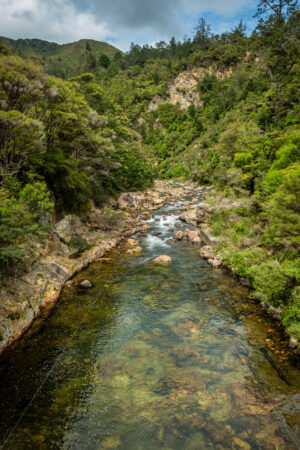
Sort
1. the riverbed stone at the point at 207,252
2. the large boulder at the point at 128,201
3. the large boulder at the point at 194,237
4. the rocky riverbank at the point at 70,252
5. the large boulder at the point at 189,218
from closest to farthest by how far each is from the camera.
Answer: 1. the rocky riverbank at the point at 70,252
2. the riverbed stone at the point at 207,252
3. the large boulder at the point at 194,237
4. the large boulder at the point at 189,218
5. the large boulder at the point at 128,201

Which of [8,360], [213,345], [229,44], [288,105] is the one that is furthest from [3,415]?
[229,44]

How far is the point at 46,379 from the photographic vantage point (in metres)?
7.00

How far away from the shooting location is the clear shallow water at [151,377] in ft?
18.2

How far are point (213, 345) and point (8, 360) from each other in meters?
6.57

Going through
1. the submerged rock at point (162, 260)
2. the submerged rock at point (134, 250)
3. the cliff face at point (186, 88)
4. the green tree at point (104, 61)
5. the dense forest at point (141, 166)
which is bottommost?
the submerged rock at point (134, 250)

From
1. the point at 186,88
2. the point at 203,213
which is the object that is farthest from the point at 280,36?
the point at 186,88

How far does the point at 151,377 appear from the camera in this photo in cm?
702

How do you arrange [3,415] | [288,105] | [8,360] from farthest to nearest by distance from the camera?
[288,105], [8,360], [3,415]

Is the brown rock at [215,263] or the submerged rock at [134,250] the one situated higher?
the brown rock at [215,263]

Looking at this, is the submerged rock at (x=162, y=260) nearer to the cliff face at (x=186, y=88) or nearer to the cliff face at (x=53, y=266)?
the cliff face at (x=53, y=266)

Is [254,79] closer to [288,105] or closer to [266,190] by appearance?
[288,105]

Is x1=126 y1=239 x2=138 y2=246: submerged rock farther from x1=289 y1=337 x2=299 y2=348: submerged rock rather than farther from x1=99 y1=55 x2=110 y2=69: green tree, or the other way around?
x1=99 y1=55 x2=110 y2=69: green tree

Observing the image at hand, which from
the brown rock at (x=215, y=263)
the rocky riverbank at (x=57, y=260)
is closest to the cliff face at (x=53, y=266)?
the rocky riverbank at (x=57, y=260)

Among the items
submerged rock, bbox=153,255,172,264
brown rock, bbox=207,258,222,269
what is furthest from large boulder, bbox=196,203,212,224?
submerged rock, bbox=153,255,172,264
